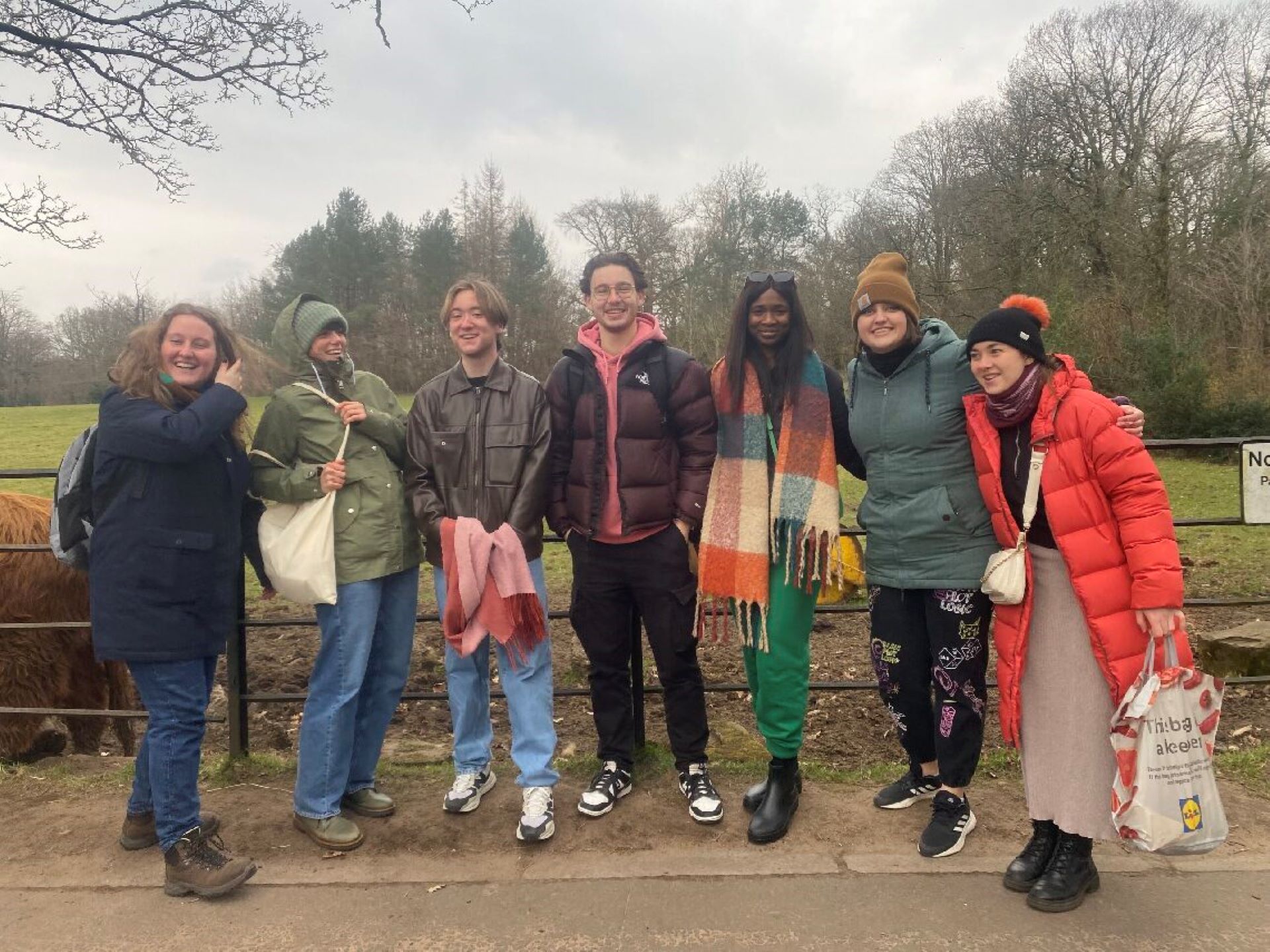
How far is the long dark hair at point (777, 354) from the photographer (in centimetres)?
307

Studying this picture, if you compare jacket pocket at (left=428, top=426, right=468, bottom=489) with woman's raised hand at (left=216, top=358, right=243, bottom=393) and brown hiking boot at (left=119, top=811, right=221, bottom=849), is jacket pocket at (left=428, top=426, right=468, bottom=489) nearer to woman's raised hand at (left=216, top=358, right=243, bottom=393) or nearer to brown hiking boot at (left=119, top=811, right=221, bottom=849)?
woman's raised hand at (left=216, top=358, right=243, bottom=393)

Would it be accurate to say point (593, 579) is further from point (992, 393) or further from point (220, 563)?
point (992, 393)

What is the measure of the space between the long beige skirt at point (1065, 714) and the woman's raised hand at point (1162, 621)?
0.63 ft

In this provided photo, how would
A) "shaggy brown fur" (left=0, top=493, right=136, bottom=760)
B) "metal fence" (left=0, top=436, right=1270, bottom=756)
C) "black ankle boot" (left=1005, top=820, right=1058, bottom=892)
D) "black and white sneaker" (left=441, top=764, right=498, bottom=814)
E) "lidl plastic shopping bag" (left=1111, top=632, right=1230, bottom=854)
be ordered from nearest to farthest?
"lidl plastic shopping bag" (left=1111, top=632, right=1230, bottom=854) < "black ankle boot" (left=1005, top=820, right=1058, bottom=892) < "black and white sneaker" (left=441, top=764, right=498, bottom=814) < "metal fence" (left=0, top=436, right=1270, bottom=756) < "shaggy brown fur" (left=0, top=493, right=136, bottom=760)

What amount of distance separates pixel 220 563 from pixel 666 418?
1.60m

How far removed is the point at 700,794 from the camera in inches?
125

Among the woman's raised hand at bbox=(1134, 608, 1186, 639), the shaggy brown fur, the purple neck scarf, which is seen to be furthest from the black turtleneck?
the shaggy brown fur

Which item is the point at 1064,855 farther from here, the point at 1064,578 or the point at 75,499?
the point at 75,499

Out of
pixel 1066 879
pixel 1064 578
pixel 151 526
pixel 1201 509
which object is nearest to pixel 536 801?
pixel 151 526

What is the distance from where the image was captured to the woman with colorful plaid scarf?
306cm

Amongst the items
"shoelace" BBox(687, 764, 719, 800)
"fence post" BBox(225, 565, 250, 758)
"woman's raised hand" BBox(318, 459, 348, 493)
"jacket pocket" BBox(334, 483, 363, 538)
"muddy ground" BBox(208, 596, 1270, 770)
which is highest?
"woman's raised hand" BBox(318, 459, 348, 493)

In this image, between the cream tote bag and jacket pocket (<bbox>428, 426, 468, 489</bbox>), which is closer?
the cream tote bag

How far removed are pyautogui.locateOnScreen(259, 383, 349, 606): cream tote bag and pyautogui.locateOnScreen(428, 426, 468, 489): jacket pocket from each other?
1.12 feet

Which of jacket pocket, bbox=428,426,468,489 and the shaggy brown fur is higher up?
jacket pocket, bbox=428,426,468,489
